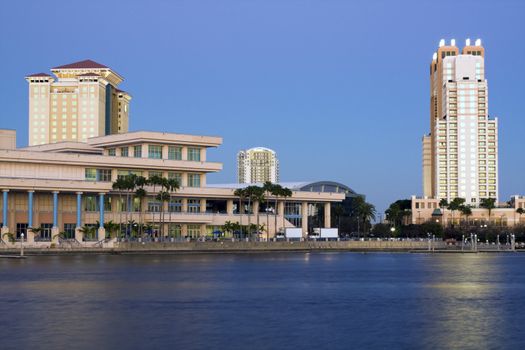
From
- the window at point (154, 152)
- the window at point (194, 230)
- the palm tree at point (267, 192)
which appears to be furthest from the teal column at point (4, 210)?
the palm tree at point (267, 192)

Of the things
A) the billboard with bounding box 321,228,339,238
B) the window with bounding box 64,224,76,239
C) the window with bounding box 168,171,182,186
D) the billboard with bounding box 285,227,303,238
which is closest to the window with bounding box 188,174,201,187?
the window with bounding box 168,171,182,186

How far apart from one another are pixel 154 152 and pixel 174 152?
391 cm

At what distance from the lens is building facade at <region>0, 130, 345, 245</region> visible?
14150 cm

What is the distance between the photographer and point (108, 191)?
148500 mm

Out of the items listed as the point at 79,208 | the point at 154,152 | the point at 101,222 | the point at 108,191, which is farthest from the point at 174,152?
the point at 79,208

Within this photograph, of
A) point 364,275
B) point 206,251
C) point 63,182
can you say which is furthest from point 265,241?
Result: point 364,275

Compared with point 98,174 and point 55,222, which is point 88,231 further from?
point 98,174

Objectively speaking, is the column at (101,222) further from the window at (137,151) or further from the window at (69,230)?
the window at (137,151)

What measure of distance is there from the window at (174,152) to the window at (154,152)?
6.23 feet

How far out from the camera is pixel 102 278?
81.1 meters

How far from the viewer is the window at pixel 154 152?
6161 inches

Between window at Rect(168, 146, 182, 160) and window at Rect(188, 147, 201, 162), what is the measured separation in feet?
6.56

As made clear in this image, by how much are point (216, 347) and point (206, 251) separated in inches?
4391

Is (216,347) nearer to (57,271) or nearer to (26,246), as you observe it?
(57,271)
